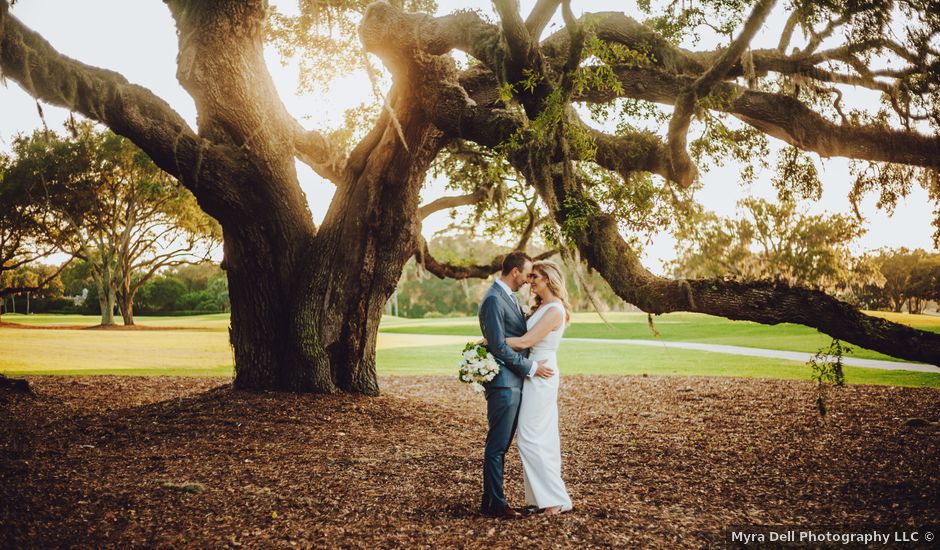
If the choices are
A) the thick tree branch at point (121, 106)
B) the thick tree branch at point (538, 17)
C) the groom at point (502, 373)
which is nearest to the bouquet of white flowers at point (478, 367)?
the groom at point (502, 373)

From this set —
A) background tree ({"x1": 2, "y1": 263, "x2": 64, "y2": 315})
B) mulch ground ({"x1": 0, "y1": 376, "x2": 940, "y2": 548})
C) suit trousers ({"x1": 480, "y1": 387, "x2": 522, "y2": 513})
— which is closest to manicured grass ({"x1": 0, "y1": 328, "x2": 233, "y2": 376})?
mulch ground ({"x1": 0, "y1": 376, "x2": 940, "y2": 548})

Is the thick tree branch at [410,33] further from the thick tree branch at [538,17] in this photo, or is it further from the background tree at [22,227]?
the background tree at [22,227]

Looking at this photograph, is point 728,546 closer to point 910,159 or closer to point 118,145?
point 910,159

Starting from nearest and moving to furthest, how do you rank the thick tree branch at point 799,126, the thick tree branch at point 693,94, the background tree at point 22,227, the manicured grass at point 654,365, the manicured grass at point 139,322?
the thick tree branch at point 693,94 → the thick tree branch at point 799,126 → the manicured grass at point 654,365 → the background tree at point 22,227 → the manicured grass at point 139,322

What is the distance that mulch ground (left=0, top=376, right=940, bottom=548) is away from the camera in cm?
453

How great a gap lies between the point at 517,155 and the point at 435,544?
4.67 metres

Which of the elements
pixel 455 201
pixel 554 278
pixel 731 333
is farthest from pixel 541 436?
pixel 731 333

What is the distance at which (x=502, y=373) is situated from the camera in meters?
4.98

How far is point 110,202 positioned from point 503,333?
35331mm

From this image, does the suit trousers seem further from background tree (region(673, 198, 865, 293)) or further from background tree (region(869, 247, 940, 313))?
background tree (region(869, 247, 940, 313))

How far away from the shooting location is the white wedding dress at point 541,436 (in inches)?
198

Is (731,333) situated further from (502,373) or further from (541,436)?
(502,373)

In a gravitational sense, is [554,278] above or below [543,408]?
above

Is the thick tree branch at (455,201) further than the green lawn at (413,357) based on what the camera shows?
No
